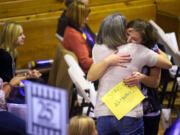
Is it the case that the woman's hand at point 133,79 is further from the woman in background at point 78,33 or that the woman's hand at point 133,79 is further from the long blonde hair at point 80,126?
the woman in background at point 78,33

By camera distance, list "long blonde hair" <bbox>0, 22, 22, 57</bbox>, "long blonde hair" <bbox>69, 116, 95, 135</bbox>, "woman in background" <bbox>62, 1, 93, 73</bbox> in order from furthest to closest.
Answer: "woman in background" <bbox>62, 1, 93, 73</bbox> → "long blonde hair" <bbox>0, 22, 22, 57</bbox> → "long blonde hair" <bbox>69, 116, 95, 135</bbox>

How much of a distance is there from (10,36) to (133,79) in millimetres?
1850

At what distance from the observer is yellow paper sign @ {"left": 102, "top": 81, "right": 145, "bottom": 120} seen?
6.49ft

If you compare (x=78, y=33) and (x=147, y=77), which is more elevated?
(x=147, y=77)

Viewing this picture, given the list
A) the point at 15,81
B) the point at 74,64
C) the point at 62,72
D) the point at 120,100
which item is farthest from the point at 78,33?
the point at 120,100

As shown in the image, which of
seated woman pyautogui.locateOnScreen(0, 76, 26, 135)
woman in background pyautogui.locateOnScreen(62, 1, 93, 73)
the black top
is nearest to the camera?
seated woman pyautogui.locateOnScreen(0, 76, 26, 135)

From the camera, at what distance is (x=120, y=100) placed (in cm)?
198

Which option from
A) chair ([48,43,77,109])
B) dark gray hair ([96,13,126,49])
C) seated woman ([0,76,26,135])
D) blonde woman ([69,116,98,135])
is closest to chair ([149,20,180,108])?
chair ([48,43,77,109])

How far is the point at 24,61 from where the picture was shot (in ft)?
16.0

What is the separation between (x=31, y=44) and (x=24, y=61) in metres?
0.26

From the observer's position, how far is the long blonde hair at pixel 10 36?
11.2 feet

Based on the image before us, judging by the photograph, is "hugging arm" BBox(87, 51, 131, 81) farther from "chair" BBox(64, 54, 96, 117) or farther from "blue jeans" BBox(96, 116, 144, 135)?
"chair" BBox(64, 54, 96, 117)

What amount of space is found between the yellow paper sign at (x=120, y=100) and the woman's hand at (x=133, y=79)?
0.03 metres

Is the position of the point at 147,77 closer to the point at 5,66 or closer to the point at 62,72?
the point at 5,66
